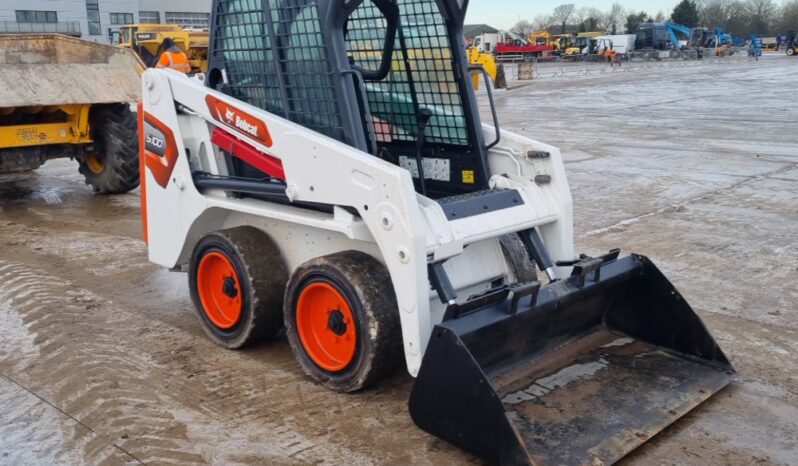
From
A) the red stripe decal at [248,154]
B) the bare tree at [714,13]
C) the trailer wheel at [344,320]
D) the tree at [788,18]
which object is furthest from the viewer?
the bare tree at [714,13]

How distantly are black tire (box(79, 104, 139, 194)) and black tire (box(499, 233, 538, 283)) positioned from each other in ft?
17.8

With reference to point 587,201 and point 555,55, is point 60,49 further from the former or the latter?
point 555,55

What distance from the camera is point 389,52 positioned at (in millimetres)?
4387

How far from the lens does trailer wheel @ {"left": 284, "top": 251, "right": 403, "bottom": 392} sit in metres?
3.54

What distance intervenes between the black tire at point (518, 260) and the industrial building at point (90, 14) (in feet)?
164

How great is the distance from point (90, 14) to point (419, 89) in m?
60.8

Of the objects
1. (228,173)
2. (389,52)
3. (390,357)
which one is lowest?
(390,357)

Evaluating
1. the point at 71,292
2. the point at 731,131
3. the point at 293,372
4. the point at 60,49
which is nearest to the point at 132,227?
the point at 71,292

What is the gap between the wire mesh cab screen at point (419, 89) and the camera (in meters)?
4.36

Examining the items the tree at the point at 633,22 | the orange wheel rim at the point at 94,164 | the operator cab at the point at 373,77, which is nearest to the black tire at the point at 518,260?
the operator cab at the point at 373,77

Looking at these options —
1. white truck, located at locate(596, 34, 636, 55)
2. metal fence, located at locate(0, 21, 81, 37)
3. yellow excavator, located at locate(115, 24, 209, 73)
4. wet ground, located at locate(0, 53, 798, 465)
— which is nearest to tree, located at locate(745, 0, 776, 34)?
white truck, located at locate(596, 34, 636, 55)

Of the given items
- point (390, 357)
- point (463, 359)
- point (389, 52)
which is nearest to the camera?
point (463, 359)

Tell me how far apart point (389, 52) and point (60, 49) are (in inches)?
228

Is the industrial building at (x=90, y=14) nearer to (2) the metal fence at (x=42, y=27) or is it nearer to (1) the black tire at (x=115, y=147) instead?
(2) the metal fence at (x=42, y=27)
